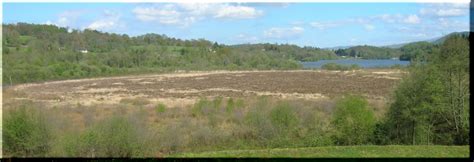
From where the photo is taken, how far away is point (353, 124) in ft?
73.4

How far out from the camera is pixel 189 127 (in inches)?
1044

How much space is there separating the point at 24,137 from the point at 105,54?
234 feet

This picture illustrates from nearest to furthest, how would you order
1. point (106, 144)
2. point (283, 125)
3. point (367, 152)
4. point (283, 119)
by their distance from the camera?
point (367, 152) < point (106, 144) < point (283, 125) < point (283, 119)

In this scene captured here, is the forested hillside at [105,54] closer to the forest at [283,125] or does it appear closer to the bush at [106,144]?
the forest at [283,125]

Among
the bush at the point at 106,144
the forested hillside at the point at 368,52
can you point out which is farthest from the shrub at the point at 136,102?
the forested hillside at the point at 368,52

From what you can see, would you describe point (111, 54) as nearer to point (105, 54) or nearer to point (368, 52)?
point (105, 54)

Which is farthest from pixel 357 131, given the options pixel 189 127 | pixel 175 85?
pixel 175 85

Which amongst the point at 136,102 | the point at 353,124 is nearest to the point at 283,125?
the point at 353,124

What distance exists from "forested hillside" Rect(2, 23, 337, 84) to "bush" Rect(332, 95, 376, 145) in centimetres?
4593

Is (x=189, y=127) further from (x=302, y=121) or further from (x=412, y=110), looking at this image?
(x=412, y=110)

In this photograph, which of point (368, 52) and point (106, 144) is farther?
point (368, 52)

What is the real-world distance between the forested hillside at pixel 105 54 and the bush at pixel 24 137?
40750mm

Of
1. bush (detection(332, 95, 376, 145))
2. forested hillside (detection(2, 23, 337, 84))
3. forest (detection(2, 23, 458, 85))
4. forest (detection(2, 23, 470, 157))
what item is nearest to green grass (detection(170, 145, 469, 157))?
forest (detection(2, 23, 470, 157))

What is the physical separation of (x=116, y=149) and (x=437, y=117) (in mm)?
12708
